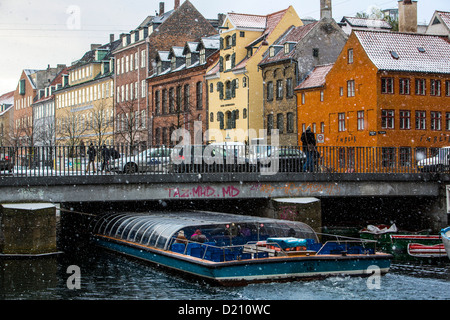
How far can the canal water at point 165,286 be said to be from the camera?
21.4 metres

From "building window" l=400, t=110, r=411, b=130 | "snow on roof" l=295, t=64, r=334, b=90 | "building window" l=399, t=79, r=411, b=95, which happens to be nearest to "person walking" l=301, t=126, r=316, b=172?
"building window" l=400, t=110, r=411, b=130

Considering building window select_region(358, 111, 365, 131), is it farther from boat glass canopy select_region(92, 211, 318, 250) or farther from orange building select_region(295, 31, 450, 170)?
boat glass canopy select_region(92, 211, 318, 250)

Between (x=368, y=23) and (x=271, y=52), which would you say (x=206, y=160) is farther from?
(x=368, y=23)

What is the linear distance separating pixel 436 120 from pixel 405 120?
258 centimetres

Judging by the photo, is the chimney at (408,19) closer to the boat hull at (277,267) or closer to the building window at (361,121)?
the building window at (361,121)

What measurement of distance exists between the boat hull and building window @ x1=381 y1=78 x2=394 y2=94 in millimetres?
32392

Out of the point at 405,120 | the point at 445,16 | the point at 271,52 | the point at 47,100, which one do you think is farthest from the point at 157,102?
the point at 47,100

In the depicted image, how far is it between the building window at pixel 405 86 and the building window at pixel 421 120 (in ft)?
5.63

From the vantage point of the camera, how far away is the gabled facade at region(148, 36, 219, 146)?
Result: 73.4 metres

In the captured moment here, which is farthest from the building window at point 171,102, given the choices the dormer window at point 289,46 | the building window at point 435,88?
the building window at point 435,88

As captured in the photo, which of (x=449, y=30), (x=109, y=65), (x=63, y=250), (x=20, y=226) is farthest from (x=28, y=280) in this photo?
(x=109, y=65)

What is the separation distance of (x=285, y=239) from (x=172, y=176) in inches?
302

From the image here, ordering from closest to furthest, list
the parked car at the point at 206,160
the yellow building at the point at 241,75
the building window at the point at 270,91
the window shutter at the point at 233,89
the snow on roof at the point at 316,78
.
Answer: the parked car at the point at 206,160
the snow on roof at the point at 316,78
the building window at the point at 270,91
the yellow building at the point at 241,75
the window shutter at the point at 233,89
